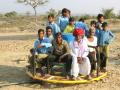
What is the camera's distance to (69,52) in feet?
29.3

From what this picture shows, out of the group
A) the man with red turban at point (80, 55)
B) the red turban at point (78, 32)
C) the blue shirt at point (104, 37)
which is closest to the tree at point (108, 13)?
the blue shirt at point (104, 37)

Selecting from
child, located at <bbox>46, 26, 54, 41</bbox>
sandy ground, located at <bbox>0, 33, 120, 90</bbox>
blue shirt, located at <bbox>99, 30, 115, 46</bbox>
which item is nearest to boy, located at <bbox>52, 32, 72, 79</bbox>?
child, located at <bbox>46, 26, 54, 41</bbox>

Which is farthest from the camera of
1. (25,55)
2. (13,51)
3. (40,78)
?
(13,51)

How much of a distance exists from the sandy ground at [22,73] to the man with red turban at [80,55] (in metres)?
0.37

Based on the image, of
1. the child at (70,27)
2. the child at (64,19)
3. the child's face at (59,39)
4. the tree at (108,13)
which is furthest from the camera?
the tree at (108,13)

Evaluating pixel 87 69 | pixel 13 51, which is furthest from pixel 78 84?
pixel 13 51

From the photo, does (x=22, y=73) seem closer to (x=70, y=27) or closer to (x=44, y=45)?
(x=44, y=45)

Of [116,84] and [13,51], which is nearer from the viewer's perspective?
[116,84]

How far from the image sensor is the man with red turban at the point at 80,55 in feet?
28.5

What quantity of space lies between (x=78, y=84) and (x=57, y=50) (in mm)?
1021

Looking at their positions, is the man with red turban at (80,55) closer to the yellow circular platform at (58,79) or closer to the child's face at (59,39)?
the yellow circular platform at (58,79)

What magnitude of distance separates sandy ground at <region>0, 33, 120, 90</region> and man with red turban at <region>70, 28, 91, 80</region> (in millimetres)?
369

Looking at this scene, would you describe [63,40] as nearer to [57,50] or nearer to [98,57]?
[57,50]

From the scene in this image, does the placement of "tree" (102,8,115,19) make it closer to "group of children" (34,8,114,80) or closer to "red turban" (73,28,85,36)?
"group of children" (34,8,114,80)
